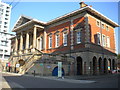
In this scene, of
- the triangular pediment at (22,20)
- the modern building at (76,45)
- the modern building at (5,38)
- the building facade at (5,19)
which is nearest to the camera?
the modern building at (76,45)

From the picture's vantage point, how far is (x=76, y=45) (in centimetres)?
2809

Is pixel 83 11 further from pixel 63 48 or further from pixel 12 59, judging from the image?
pixel 12 59

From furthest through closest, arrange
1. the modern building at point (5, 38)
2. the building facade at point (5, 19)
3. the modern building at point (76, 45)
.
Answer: the building facade at point (5, 19), the modern building at point (5, 38), the modern building at point (76, 45)

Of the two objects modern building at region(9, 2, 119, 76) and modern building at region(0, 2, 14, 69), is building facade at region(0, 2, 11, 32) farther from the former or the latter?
modern building at region(9, 2, 119, 76)

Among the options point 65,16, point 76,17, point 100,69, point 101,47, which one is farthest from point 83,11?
point 100,69

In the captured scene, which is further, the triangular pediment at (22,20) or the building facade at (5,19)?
the building facade at (5,19)

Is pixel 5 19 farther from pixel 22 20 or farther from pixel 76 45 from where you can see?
pixel 76 45

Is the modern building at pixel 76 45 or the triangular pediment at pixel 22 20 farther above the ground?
the triangular pediment at pixel 22 20

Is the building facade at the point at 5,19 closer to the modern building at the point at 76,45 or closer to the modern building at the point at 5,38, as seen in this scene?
the modern building at the point at 5,38

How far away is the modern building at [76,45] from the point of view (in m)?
26.4

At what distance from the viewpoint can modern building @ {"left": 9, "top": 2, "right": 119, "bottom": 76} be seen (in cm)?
2636

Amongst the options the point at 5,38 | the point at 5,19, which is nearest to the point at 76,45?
the point at 5,38

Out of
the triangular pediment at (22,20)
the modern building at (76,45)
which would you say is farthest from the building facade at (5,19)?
the modern building at (76,45)

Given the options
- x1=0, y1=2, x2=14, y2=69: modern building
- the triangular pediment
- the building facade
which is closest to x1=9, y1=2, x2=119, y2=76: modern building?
the triangular pediment
